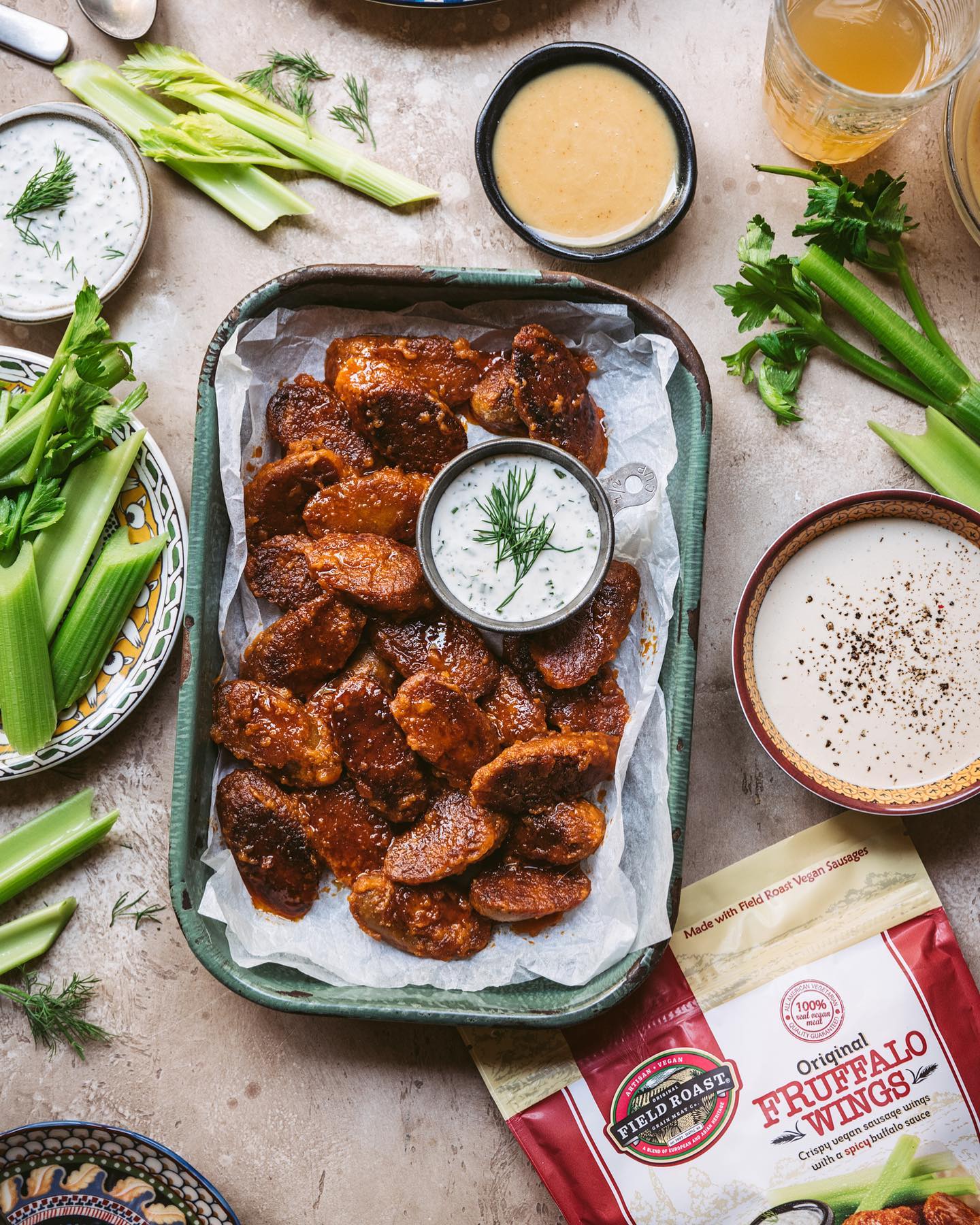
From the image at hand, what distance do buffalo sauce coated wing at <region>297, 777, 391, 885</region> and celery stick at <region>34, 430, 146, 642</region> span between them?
1.05m

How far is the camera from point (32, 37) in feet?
11.4

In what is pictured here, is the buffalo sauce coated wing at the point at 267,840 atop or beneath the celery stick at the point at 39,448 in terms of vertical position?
beneath

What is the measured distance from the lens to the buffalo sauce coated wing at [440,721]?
2.96 meters

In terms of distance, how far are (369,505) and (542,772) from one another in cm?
99

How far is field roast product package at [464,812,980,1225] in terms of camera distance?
3221 millimetres

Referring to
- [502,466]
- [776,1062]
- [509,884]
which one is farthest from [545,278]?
[776,1062]

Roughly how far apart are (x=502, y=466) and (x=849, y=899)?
186 cm

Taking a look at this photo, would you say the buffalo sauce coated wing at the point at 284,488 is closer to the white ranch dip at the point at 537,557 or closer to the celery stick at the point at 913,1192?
the white ranch dip at the point at 537,557

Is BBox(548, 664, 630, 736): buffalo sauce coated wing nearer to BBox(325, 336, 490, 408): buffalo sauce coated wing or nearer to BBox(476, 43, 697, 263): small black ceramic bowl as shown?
BBox(325, 336, 490, 408): buffalo sauce coated wing

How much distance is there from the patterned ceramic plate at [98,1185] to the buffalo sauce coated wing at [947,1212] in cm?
226

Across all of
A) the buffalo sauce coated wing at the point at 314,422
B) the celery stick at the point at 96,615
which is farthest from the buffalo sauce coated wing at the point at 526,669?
the celery stick at the point at 96,615

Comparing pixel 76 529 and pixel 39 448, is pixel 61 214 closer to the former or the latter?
pixel 39 448

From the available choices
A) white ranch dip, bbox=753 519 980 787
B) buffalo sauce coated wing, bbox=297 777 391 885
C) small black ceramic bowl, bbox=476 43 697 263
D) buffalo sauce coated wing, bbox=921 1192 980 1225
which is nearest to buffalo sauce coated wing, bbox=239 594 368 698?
buffalo sauce coated wing, bbox=297 777 391 885

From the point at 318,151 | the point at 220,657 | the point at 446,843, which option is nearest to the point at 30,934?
the point at 220,657
